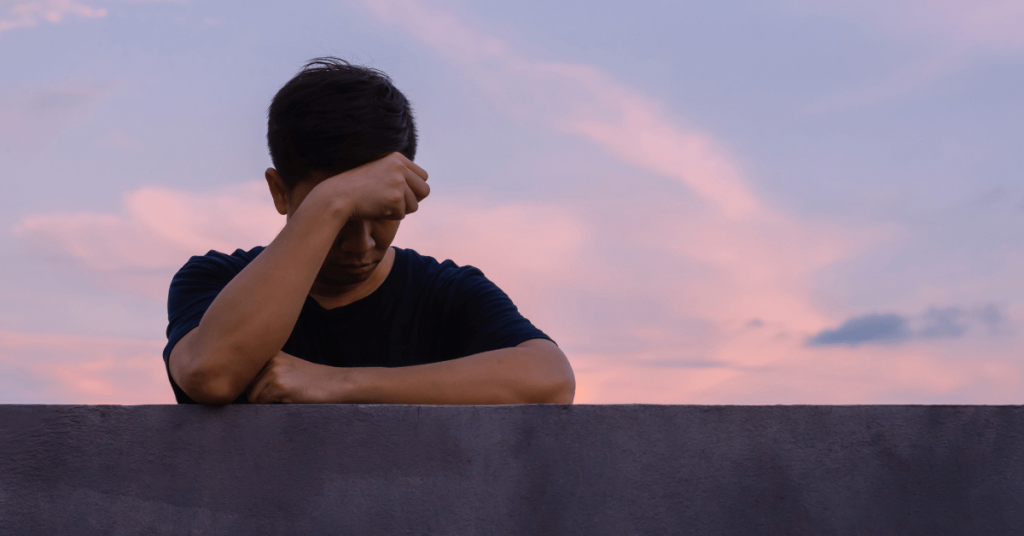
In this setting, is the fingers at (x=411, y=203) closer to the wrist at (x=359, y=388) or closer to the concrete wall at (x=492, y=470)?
the wrist at (x=359, y=388)

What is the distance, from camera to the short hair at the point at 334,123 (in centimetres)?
229

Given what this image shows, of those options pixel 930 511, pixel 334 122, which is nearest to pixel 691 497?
pixel 930 511

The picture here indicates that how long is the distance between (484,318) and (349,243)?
53cm

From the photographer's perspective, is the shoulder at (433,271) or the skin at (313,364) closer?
the skin at (313,364)

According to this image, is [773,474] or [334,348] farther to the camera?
[334,348]

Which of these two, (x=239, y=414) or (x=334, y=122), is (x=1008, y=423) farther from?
(x=334, y=122)

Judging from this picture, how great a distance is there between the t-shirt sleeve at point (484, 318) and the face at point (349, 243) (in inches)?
13.3

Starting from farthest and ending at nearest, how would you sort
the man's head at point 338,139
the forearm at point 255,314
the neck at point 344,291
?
the neck at point 344,291, the man's head at point 338,139, the forearm at point 255,314

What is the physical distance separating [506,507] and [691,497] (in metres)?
0.41

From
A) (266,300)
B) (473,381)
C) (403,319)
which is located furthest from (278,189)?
(473,381)

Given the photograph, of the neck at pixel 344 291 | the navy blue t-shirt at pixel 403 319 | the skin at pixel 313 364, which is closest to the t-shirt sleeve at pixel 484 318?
the navy blue t-shirt at pixel 403 319

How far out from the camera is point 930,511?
1688 millimetres

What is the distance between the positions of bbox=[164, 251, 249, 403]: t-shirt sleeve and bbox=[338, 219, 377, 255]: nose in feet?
1.36

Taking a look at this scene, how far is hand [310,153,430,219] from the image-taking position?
6.35 feet
